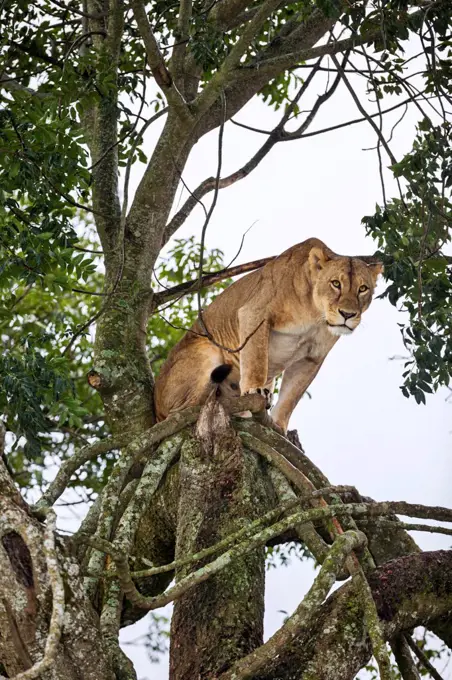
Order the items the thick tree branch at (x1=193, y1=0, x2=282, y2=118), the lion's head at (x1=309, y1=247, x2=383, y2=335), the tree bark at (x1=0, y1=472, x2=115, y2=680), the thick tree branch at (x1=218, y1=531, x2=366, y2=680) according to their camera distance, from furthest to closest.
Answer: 1. the lion's head at (x1=309, y1=247, x2=383, y2=335)
2. the thick tree branch at (x1=193, y1=0, x2=282, y2=118)
3. the thick tree branch at (x1=218, y1=531, x2=366, y2=680)
4. the tree bark at (x1=0, y1=472, x2=115, y2=680)

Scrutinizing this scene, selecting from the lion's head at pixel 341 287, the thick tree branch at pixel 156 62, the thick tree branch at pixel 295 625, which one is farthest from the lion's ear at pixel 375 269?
the thick tree branch at pixel 295 625

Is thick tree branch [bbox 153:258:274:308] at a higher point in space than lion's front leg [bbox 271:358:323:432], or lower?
higher

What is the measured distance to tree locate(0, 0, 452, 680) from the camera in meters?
4.40

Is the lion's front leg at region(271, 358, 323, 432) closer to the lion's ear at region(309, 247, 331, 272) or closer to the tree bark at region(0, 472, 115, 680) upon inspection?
the lion's ear at region(309, 247, 331, 272)

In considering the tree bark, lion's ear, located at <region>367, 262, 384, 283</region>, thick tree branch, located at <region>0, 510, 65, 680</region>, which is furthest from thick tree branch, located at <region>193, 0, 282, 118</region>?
thick tree branch, located at <region>0, 510, 65, 680</region>

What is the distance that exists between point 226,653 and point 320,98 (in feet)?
16.3

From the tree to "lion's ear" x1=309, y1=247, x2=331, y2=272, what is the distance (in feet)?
2.26

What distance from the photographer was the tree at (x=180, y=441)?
14.4 ft

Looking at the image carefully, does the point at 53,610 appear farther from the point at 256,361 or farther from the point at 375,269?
the point at 375,269

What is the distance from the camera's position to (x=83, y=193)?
6371mm

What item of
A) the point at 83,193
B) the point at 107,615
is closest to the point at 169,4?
the point at 83,193

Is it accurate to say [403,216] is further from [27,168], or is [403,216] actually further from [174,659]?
[174,659]

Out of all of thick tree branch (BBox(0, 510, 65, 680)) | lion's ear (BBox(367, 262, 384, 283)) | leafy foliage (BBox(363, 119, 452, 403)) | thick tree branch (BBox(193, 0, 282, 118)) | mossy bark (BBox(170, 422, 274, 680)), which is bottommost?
thick tree branch (BBox(0, 510, 65, 680))

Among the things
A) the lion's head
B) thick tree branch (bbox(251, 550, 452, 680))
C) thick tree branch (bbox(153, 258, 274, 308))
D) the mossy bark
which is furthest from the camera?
thick tree branch (bbox(153, 258, 274, 308))
